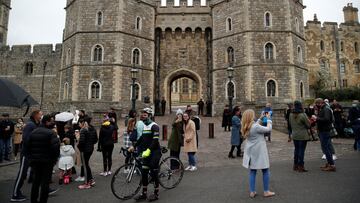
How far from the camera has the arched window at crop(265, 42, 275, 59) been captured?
20312 mm

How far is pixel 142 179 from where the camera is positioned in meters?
4.59

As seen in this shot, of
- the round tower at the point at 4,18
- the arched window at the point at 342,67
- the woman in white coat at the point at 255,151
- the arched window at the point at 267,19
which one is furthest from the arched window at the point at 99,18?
the arched window at the point at 342,67

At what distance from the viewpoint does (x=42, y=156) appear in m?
4.22

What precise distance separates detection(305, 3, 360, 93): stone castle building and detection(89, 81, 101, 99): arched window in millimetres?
27960

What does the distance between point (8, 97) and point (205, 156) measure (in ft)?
20.6

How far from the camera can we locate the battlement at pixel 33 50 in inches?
1142

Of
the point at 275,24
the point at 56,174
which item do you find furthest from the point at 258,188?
the point at 275,24

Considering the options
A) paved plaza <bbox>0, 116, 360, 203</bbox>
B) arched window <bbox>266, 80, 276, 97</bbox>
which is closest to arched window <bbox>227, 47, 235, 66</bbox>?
arched window <bbox>266, 80, 276, 97</bbox>

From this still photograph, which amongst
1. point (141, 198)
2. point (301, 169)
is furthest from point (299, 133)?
point (141, 198)

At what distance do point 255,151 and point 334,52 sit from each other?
1494 inches

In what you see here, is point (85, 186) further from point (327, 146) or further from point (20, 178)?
point (327, 146)

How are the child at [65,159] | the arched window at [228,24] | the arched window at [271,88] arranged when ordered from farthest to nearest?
1. the arched window at [228,24]
2. the arched window at [271,88]
3. the child at [65,159]

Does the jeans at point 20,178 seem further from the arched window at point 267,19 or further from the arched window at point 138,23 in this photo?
the arched window at point 267,19

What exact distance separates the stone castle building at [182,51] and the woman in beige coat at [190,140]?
41.5 feet
